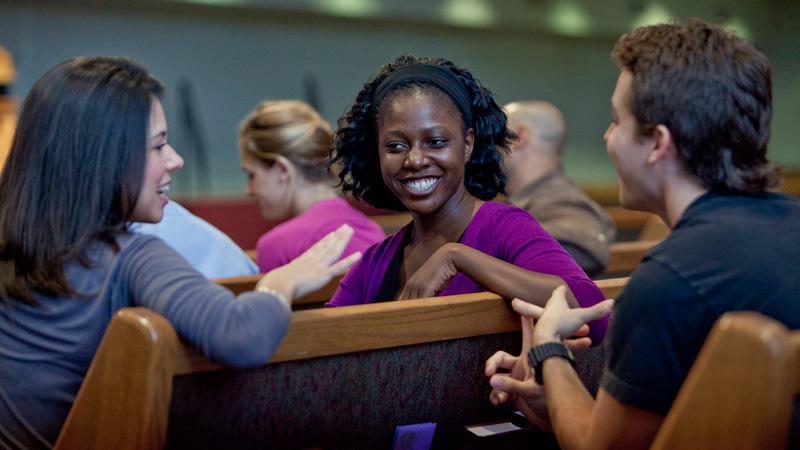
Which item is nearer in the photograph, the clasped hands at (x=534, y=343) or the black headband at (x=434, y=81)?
the clasped hands at (x=534, y=343)

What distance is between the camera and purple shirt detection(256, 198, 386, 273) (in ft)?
8.02

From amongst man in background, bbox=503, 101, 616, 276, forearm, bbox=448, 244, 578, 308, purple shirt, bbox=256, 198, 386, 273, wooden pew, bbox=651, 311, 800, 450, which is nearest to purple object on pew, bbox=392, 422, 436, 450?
forearm, bbox=448, 244, 578, 308

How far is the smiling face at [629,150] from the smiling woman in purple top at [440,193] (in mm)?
258

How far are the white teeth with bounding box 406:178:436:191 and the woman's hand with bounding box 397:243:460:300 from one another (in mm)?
228

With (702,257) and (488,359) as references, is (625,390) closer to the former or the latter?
(702,257)

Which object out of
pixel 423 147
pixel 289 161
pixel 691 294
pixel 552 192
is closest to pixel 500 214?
pixel 423 147

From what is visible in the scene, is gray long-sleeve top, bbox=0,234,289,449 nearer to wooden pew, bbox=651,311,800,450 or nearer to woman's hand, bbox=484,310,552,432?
woman's hand, bbox=484,310,552,432

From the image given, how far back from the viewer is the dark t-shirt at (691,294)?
0.90 meters

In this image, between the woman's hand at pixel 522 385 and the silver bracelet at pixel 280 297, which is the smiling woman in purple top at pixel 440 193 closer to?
the woman's hand at pixel 522 385

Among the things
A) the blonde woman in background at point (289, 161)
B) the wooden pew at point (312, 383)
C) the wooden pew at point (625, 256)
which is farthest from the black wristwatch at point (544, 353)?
the wooden pew at point (625, 256)

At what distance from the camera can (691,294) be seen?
91 centimetres

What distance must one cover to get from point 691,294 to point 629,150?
0.29 m

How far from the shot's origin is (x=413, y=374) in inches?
→ 47.5

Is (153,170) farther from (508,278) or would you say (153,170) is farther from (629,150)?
(629,150)
